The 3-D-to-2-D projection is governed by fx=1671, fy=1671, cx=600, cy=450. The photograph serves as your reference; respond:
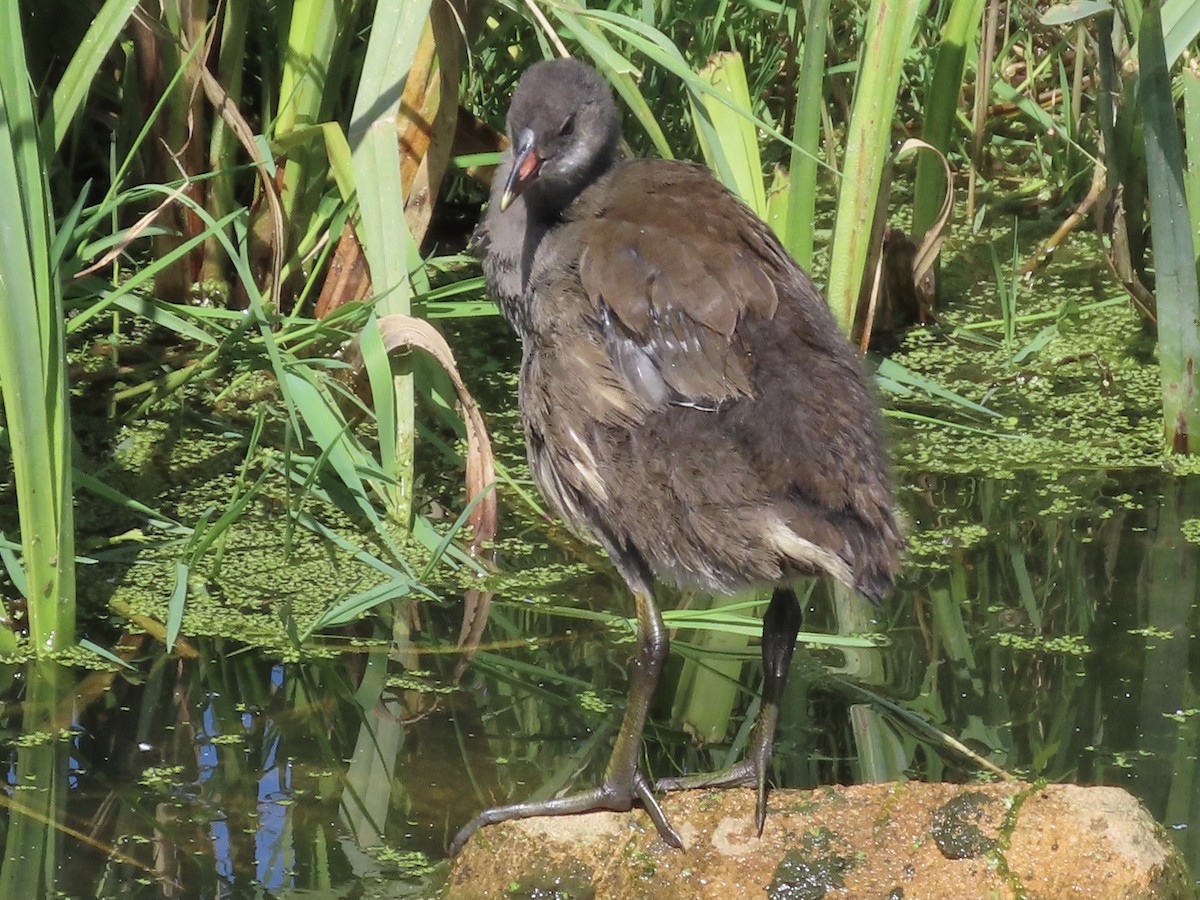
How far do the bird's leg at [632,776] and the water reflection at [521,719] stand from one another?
0.39ft

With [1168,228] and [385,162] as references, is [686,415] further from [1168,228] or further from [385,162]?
[1168,228]

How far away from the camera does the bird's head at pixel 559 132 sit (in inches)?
94.8

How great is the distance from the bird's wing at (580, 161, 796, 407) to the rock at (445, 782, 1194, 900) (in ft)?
1.76

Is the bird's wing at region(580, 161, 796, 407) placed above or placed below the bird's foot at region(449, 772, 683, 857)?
above

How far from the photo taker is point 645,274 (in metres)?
2.18

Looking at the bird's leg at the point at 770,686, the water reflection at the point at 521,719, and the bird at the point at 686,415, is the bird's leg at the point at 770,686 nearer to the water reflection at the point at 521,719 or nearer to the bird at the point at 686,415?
the bird at the point at 686,415

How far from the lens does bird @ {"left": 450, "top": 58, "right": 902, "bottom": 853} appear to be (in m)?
2.04

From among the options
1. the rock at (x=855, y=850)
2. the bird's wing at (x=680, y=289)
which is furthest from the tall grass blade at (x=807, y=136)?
the rock at (x=855, y=850)

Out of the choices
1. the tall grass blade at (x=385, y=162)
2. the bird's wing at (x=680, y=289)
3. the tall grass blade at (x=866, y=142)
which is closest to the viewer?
the bird's wing at (x=680, y=289)

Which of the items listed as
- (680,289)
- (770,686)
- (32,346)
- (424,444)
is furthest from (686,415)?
(424,444)

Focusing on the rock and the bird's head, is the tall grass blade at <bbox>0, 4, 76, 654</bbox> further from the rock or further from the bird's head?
the rock

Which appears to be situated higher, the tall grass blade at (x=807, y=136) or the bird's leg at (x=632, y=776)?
the tall grass blade at (x=807, y=136)

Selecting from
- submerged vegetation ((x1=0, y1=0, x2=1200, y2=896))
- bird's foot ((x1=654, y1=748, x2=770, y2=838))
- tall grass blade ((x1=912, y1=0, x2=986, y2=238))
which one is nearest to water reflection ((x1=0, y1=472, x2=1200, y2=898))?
submerged vegetation ((x1=0, y1=0, x2=1200, y2=896))

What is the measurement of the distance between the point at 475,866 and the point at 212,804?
1.31 feet
